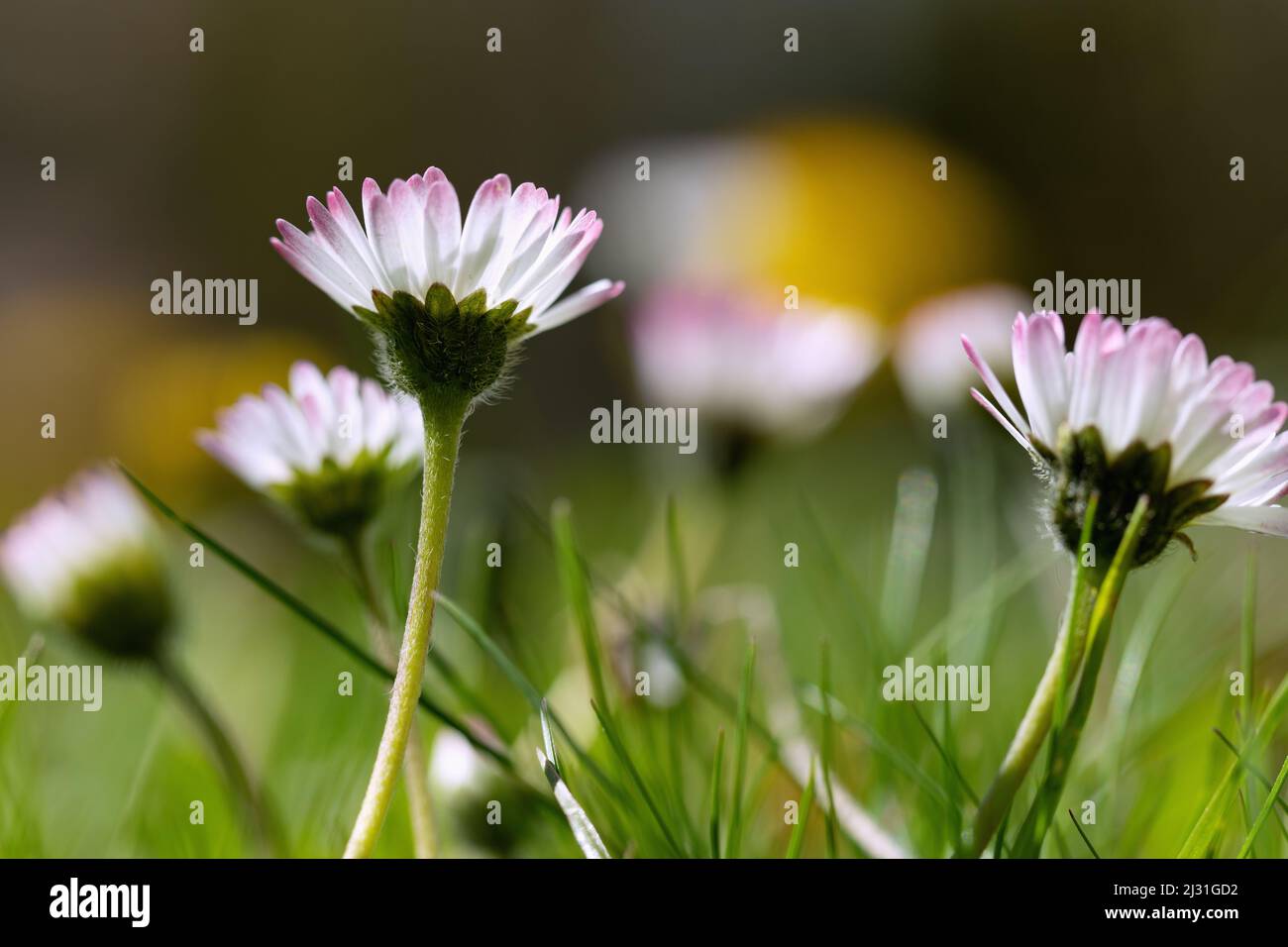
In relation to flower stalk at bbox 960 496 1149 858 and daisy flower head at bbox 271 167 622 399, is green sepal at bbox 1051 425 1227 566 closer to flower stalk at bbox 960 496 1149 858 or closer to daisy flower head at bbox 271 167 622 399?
flower stalk at bbox 960 496 1149 858

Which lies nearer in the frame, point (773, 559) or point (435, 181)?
point (435, 181)

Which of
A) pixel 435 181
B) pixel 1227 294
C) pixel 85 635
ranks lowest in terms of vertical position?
pixel 85 635

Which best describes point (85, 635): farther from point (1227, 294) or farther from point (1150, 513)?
point (1227, 294)

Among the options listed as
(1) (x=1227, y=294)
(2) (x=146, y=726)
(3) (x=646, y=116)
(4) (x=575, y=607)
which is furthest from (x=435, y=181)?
(3) (x=646, y=116)

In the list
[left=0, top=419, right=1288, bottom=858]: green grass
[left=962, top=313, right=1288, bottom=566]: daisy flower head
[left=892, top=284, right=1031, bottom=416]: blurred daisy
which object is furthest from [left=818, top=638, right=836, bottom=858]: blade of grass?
[left=892, top=284, right=1031, bottom=416]: blurred daisy

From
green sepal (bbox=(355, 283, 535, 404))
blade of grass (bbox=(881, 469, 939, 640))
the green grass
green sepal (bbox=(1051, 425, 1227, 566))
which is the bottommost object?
the green grass
